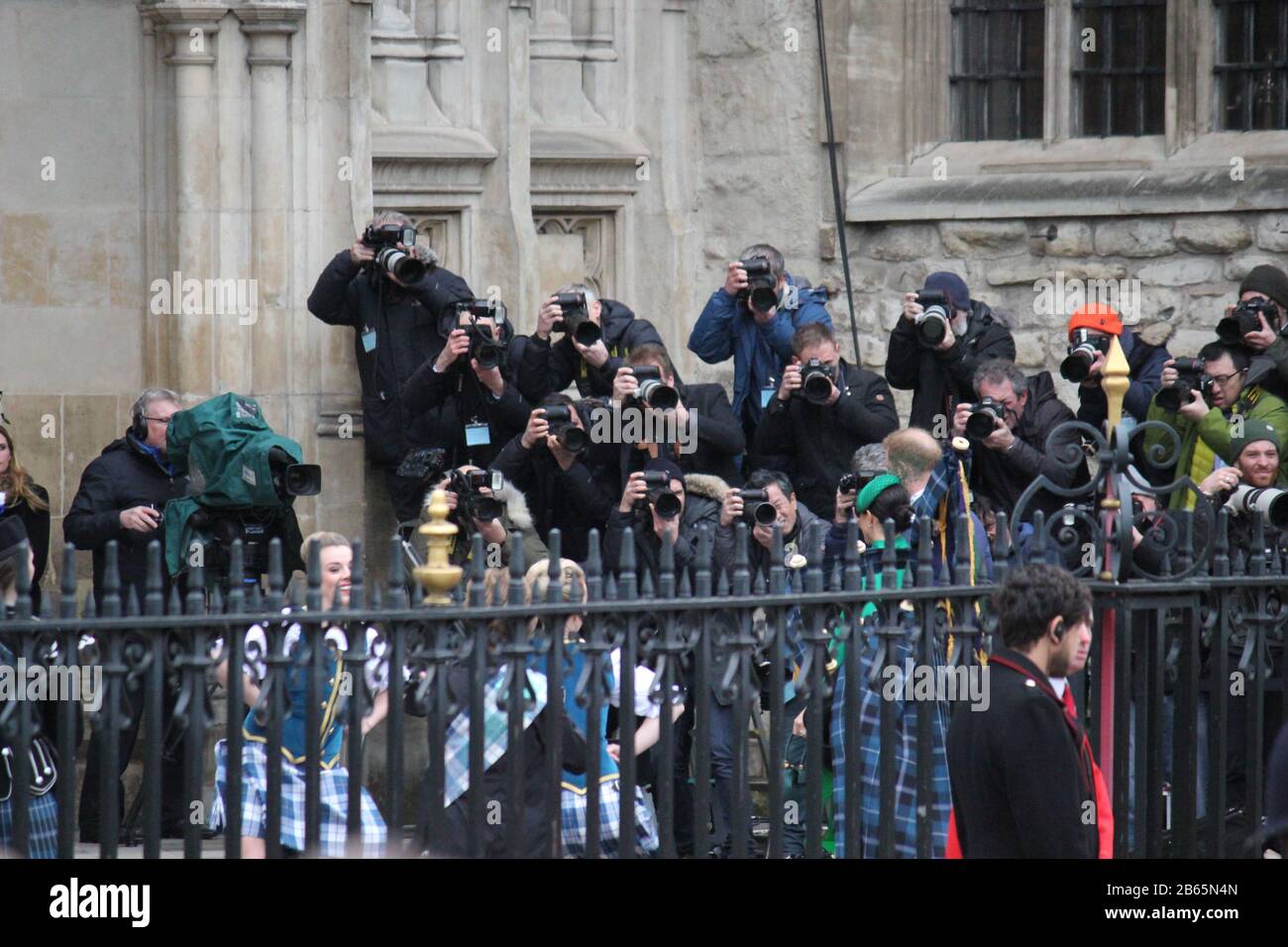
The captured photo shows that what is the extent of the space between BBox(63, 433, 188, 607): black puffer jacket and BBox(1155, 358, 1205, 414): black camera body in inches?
142

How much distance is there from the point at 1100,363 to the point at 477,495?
2.54m

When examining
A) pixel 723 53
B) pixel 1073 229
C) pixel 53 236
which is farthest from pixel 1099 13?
pixel 53 236

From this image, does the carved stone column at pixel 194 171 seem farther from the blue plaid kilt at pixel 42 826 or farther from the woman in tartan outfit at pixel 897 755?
the woman in tartan outfit at pixel 897 755

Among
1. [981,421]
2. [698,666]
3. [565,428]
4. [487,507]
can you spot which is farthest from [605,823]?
[981,421]

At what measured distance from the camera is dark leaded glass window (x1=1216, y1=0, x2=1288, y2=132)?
1141 cm

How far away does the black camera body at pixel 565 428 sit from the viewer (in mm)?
8391

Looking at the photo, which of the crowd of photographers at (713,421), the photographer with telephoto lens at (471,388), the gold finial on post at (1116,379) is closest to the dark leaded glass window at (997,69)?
the crowd of photographers at (713,421)

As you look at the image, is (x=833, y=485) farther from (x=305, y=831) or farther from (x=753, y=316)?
(x=305, y=831)

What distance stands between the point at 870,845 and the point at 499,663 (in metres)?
1.45

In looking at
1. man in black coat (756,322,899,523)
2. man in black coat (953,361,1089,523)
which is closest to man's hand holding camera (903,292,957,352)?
man in black coat (756,322,899,523)

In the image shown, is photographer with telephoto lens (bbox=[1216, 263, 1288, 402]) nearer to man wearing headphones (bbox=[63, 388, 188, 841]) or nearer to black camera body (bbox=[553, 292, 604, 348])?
black camera body (bbox=[553, 292, 604, 348])

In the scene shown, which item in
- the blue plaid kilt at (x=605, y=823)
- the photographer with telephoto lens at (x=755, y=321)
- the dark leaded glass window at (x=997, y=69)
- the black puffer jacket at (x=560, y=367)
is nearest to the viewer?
the blue plaid kilt at (x=605, y=823)

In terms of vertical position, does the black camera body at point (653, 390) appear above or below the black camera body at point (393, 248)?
below

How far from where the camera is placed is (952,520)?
690cm
